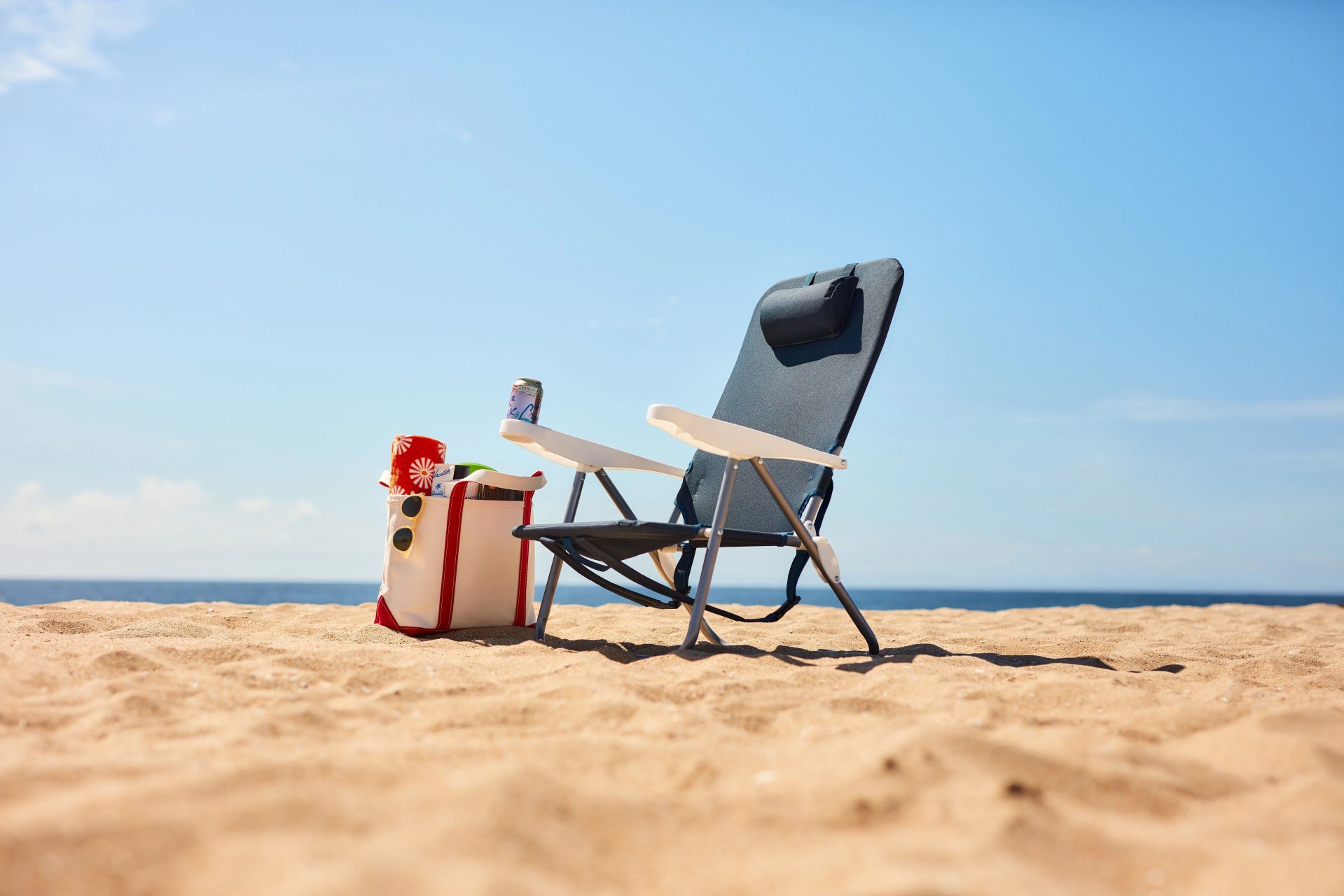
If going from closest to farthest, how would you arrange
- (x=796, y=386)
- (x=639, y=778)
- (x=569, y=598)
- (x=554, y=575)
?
(x=639, y=778)
(x=554, y=575)
(x=796, y=386)
(x=569, y=598)

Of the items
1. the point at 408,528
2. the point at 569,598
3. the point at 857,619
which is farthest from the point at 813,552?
the point at 569,598

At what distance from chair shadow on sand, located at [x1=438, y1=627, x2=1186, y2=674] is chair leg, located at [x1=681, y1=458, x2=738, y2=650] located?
0.22 ft

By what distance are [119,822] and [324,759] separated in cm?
28

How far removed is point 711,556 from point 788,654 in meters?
0.47

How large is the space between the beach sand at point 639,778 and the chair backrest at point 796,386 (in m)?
0.92

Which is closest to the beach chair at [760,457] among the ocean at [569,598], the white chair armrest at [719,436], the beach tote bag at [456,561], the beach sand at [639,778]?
the white chair armrest at [719,436]

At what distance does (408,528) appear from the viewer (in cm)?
327

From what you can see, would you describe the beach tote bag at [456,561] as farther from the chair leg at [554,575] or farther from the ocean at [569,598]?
the ocean at [569,598]

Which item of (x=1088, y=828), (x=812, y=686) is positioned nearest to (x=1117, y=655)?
(x=812, y=686)

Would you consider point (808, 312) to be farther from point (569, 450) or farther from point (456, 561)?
point (456, 561)

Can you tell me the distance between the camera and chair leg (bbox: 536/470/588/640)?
9.84 ft

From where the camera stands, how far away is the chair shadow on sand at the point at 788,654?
2.50 meters

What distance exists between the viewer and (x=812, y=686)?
1.98 m

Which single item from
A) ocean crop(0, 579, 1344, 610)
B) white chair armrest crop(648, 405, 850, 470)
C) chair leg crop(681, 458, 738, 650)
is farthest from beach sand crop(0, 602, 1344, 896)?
ocean crop(0, 579, 1344, 610)
